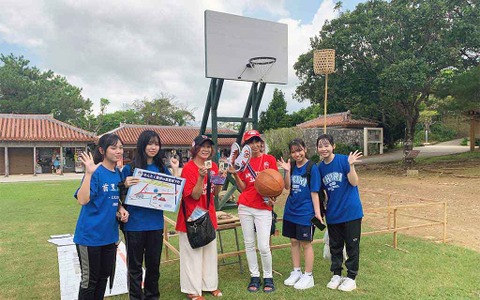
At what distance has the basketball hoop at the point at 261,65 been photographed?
27.1 ft

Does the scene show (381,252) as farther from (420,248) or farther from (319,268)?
(319,268)

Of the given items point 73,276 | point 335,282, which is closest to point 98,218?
point 73,276

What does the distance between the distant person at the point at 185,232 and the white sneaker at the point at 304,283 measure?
0.83 m

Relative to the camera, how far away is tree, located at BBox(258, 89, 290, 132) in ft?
97.3

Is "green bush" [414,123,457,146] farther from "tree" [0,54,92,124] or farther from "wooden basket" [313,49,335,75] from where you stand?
"tree" [0,54,92,124]

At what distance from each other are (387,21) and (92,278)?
52.5ft

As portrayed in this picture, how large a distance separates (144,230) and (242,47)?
20.1 feet

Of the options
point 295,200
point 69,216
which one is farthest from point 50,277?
point 69,216

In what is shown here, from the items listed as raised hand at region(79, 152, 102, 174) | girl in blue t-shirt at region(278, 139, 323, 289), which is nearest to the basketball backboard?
girl in blue t-shirt at region(278, 139, 323, 289)

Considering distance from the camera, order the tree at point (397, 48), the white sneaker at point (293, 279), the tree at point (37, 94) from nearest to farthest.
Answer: the white sneaker at point (293, 279) < the tree at point (397, 48) < the tree at point (37, 94)

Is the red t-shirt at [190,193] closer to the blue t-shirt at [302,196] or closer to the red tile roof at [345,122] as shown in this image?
the blue t-shirt at [302,196]

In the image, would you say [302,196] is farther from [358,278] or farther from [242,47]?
[242,47]

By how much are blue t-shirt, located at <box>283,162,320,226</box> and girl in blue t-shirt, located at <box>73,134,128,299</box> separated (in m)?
1.70

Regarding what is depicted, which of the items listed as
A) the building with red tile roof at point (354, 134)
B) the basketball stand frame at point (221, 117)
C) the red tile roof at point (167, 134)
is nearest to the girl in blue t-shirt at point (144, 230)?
the basketball stand frame at point (221, 117)
